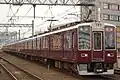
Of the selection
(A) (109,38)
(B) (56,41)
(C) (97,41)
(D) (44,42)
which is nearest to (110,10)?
(D) (44,42)

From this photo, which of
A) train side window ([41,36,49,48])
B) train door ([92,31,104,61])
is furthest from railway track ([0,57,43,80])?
train door ([92,31,104,61])

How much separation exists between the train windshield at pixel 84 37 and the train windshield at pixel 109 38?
3.32 feet

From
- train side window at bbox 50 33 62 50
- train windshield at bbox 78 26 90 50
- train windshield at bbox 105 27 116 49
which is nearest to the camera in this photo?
train windshield at bbox 78 26 90 50

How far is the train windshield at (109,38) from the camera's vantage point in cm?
1631

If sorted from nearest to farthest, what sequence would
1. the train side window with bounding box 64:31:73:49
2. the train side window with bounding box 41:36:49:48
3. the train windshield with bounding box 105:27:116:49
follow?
the train windshield with bounding box 105:27:116:49 < the train side window with bounding box 64:31:73:49 < the train side window with bounding box 41:36:49:48

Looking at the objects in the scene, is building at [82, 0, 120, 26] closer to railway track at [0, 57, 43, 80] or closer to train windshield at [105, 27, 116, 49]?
railway track at [0, 57, 43, 80]

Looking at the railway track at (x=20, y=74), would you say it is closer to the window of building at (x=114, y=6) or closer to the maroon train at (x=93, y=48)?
the maroon train at (x=93, y=48)

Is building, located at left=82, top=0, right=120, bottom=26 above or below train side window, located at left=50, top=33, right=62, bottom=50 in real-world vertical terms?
above

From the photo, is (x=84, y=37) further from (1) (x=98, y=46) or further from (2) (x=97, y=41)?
(1) (x=98, y=46)

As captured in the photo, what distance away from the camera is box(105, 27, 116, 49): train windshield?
1631 centimetres

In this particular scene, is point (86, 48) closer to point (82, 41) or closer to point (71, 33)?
point (82, 41)

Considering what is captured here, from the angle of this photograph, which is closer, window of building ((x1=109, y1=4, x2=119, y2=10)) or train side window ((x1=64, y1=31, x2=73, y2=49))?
train side window ((x1=64, y1=31, x2=73, y2=49))

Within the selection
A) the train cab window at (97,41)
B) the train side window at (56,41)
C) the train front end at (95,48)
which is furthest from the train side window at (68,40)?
the train cab window at (97,41)

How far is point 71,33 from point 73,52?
1.15 metres
